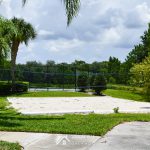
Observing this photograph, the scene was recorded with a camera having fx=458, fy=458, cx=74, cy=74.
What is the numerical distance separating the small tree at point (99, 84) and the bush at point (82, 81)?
7.36 feet

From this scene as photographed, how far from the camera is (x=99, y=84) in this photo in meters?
36.4

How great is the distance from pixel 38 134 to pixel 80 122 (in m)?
2.53

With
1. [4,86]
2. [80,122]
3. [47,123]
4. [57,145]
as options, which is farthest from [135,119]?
[4,86]

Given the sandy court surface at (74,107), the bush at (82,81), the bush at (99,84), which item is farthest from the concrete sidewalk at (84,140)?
the bush at (82,81)

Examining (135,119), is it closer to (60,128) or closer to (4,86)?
(60,128)

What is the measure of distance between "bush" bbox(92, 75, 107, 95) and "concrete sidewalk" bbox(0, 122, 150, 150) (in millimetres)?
23938

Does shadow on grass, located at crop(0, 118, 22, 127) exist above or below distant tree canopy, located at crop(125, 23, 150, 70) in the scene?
below

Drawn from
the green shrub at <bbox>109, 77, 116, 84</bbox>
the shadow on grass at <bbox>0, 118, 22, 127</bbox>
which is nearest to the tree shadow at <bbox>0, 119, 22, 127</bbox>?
the shadow on grass at <bbox>0, 118, 22, 127</bbox>

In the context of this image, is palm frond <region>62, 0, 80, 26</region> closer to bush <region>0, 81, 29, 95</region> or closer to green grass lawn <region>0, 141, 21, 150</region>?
green grass lawn <region>0, 141, 21, 150</region>

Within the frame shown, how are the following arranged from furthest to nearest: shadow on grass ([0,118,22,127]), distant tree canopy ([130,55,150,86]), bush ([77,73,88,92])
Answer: bush ([77,73,88,92])
distant tree canopy ([130,55,150,86])
shadow on grass ([0,118,22,127])

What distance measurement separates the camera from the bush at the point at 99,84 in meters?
36.2

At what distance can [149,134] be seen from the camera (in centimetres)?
1165

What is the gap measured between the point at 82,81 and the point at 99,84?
11.1 feet

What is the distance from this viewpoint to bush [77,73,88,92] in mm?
39250
